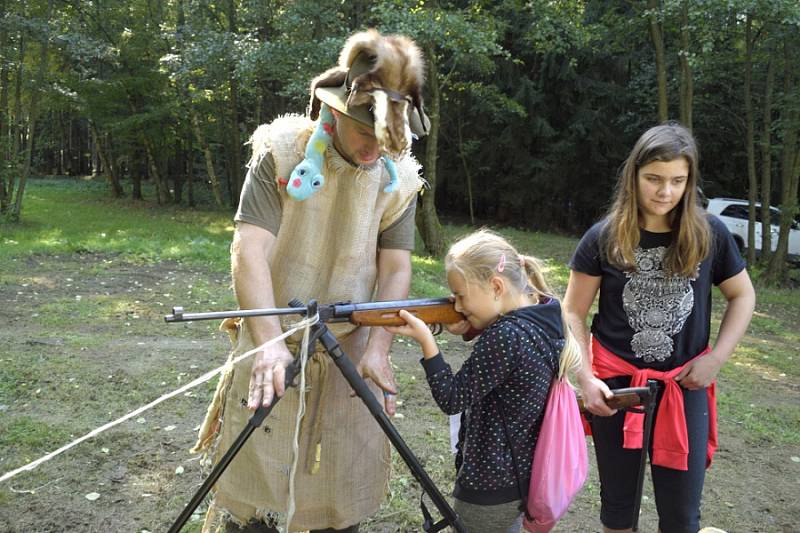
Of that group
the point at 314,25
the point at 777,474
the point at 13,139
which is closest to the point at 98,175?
the point at 13,139

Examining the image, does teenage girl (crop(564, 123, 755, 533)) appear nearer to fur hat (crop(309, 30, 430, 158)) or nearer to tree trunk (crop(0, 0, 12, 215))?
fur hat (crop(309, 30, 430, 158))

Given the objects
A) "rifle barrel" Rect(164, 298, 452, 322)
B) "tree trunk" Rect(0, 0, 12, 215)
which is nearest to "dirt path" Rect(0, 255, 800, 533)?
"rifle barrel" Rect(164, 298, 452, 322)

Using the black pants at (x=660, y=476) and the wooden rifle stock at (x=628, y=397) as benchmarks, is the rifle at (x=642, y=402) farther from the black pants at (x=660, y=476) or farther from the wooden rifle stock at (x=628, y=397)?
the black pants at (x=660, y=476)

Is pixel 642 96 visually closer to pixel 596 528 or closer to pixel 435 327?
pixel 596 528

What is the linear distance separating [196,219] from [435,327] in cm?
1766

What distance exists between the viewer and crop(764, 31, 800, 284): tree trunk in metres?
12.9

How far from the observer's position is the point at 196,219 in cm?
1889

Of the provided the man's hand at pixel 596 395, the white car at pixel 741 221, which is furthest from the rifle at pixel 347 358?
the white car at pixel 741 221

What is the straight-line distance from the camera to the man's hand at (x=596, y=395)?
229 cm

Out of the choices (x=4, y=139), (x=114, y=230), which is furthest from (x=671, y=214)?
(x=4, y=139)

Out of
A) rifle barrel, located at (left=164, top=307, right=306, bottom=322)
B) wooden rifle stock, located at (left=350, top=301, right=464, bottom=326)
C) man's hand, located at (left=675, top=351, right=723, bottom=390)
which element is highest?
rifle barrel, located at (left=164, top=307, right=306, bottom=322)

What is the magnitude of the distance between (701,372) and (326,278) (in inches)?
52.7

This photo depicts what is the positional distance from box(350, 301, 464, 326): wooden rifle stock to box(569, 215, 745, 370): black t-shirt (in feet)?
2.30

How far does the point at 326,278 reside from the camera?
2.33m
